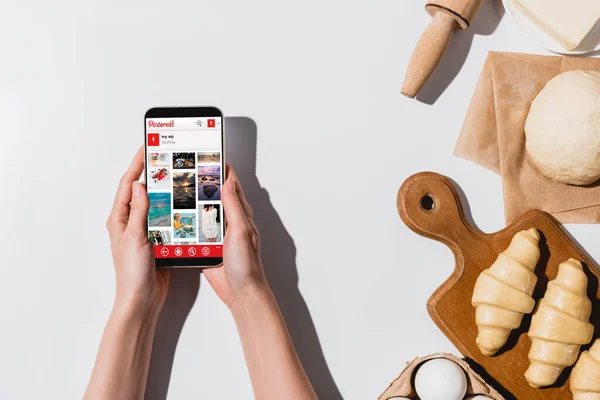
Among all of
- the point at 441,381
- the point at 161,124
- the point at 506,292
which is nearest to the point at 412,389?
the point at 441,381

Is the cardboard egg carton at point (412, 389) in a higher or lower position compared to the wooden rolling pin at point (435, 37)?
lower

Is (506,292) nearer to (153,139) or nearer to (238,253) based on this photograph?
(238,253)

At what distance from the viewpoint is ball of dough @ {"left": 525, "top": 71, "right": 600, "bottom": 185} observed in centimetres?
71

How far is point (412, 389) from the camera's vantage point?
0.72 metres

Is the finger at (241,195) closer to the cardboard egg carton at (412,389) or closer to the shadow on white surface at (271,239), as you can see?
the shadow on white surface at (271,239)

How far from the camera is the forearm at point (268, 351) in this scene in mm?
711

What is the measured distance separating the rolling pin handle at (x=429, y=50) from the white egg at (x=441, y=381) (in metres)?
0.38

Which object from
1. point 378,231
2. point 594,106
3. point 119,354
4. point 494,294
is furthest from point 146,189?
point 594,106

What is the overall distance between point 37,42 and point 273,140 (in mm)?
381

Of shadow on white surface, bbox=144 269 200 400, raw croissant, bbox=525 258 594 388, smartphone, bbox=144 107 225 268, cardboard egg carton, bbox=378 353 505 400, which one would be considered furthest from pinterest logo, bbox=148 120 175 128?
raw croissant, bbox=525 258 594 388

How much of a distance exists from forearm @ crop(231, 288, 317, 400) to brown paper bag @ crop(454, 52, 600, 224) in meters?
0.37

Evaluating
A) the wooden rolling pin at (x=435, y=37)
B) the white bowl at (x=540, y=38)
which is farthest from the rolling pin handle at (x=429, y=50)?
the white bowl at (x=540, y=38)

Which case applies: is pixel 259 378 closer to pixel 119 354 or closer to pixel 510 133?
pixel 119 354

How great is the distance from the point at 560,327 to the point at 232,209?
0.47 m
